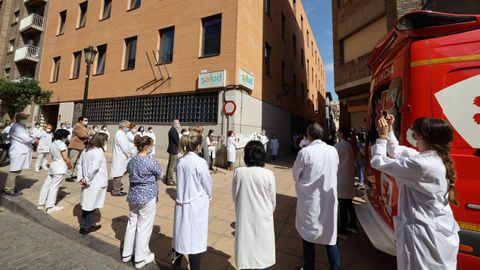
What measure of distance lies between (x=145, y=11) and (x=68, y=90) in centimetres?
785

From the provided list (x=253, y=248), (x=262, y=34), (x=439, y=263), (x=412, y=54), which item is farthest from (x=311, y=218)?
(x=262, y=34)

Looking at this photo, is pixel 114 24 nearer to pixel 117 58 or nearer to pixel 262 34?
pixel 117 58

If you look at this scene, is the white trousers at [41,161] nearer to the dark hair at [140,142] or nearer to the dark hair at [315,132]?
the dark hair at [140,142]

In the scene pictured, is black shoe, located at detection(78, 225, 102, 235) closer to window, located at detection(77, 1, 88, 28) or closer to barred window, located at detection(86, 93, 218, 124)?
barred window, located at detection(86, 93, 218, 124)

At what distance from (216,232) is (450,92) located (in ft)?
12.0

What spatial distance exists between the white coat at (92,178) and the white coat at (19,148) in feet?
8.51

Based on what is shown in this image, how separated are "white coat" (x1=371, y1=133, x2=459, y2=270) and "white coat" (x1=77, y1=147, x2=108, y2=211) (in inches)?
163

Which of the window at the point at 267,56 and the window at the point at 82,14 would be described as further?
the window at the point at 82,14

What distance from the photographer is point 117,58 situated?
13.2m

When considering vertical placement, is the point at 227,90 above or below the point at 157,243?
above

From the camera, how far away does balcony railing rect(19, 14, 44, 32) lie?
1888cm

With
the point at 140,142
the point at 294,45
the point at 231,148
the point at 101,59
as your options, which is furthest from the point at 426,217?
the point at 294,45

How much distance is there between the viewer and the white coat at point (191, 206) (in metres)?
2.53

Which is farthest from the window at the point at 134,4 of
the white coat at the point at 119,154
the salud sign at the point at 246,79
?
the white coat at the point at 119,154
